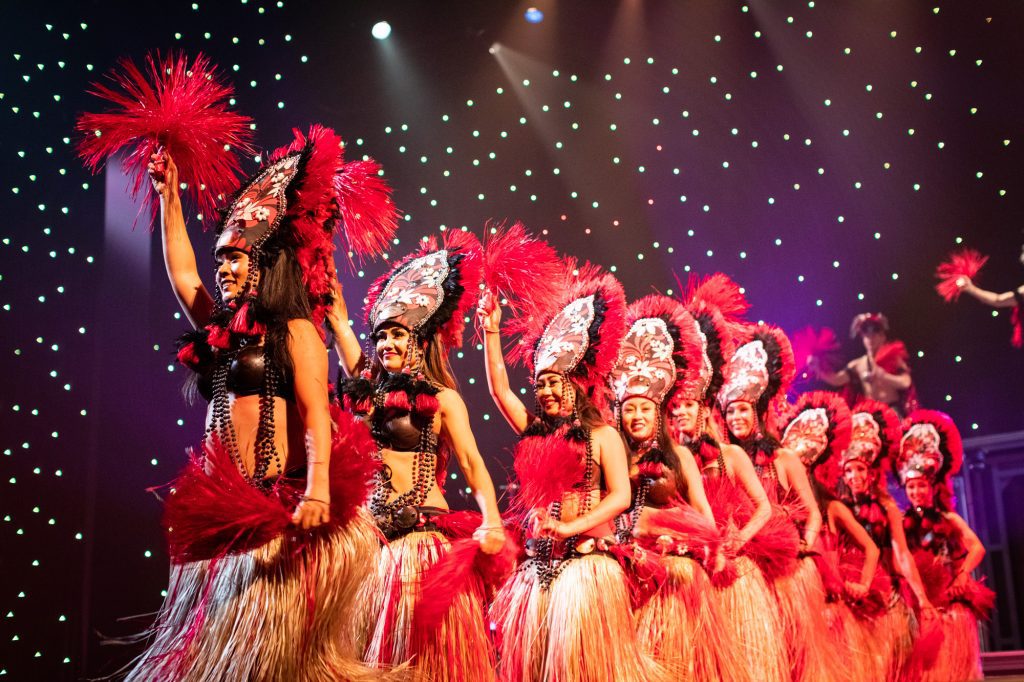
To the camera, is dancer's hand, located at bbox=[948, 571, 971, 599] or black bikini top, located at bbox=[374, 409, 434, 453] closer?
black bikini top, located at bbox=[374, 409, 434, 453]

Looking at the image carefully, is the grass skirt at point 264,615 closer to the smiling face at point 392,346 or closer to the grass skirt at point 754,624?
the smiling face at point 392,346

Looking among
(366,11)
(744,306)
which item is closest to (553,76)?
(366,11)

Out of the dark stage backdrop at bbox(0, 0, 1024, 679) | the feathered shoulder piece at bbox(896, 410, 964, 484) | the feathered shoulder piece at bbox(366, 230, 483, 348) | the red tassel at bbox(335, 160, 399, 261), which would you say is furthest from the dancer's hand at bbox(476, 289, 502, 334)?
the feathered shoulder piece at bbox(896, 410, 964, 484)

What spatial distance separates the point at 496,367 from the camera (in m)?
4.32

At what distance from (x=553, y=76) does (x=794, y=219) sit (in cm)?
239

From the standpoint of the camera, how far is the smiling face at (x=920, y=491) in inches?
278

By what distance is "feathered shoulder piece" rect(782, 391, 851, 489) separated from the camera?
6.37 metres

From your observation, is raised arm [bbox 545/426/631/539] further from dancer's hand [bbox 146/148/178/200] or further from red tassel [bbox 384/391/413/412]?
dancer's hand [bbox 146/148/178/200]

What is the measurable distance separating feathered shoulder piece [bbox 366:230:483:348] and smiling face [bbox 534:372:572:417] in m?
0.46

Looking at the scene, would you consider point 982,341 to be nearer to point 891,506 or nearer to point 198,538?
point 891,506

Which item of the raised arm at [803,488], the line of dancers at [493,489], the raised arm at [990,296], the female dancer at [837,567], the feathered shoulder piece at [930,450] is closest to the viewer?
the line of dancers at [493,489]

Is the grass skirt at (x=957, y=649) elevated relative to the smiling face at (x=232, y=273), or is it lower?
lower

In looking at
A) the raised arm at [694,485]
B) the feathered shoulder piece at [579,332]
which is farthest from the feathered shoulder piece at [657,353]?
the raised arm at [694,485]

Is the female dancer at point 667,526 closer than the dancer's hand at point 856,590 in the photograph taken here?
Yes
